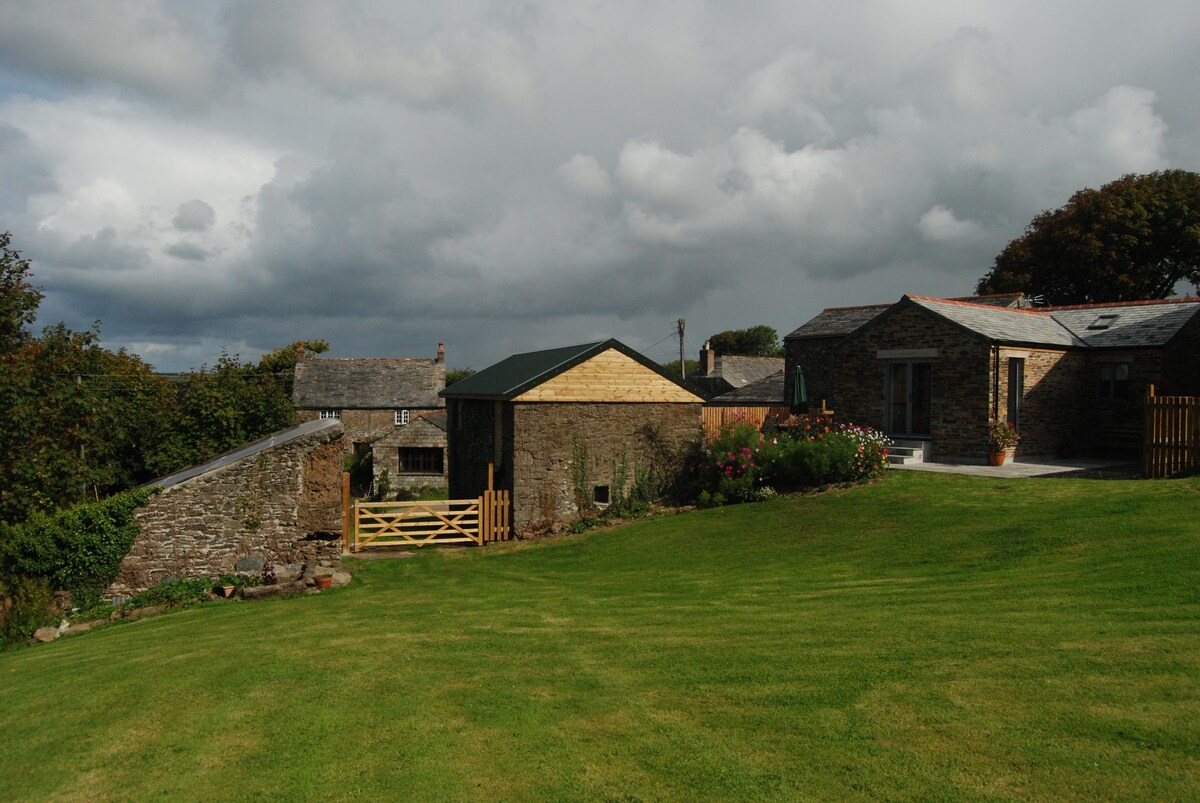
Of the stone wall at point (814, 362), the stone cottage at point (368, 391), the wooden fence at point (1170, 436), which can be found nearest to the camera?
the wooden fence at point (1170, 436)

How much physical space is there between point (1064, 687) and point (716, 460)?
1572 cm

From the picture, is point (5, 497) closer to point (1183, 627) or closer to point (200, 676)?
point (200, 676)

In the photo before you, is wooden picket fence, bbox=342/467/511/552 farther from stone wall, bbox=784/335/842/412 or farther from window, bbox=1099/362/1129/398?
window, bbox=1099/362/1129/398

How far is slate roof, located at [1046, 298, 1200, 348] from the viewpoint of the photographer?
79.9 feet

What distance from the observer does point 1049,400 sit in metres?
24.3

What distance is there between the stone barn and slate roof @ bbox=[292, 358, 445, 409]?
28800mm

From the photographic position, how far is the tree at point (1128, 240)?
136 ft

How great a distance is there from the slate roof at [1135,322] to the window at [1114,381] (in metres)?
0.70

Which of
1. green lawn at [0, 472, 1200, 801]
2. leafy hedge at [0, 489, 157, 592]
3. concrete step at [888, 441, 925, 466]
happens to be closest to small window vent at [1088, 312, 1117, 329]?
concrete step at [888, 441, 925, 466]

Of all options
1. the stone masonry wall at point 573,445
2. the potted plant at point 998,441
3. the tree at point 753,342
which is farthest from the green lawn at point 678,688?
the tree at point 753,342

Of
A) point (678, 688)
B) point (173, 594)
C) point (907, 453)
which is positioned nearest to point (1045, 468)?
point (907, 453)

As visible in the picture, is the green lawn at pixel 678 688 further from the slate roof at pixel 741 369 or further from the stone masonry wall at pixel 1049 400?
the slate roof at pixel 741 369

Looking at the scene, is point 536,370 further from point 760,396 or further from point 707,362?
point 707,362

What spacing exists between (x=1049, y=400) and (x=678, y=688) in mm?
20997
